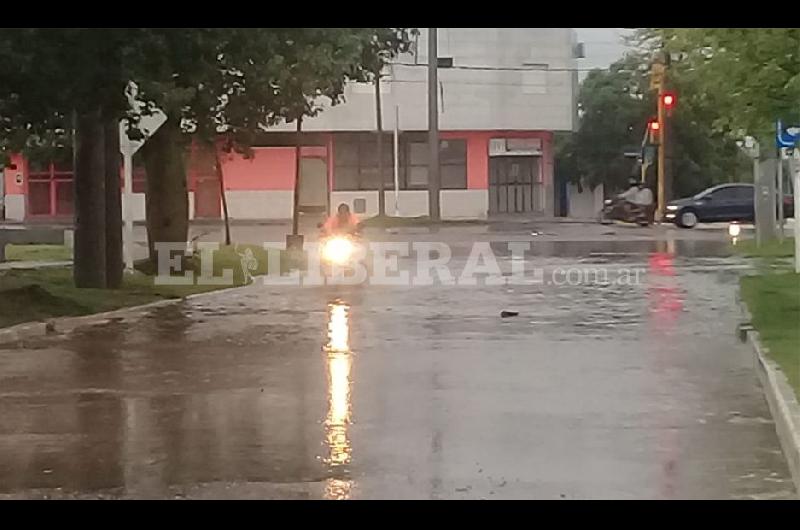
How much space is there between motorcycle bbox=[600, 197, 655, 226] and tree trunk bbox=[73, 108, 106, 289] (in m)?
30.7

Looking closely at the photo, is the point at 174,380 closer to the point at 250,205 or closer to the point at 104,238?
the point at 104,238

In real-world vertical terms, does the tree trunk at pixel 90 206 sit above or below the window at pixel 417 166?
below

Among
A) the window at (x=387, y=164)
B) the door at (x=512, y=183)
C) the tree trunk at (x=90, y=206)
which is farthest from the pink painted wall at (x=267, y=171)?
the tree trunk at (x=90, y=206)

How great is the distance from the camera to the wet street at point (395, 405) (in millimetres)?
9445

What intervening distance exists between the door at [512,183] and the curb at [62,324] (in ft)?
137

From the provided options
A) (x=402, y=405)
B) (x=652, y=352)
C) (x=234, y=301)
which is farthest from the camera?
(x=234, y=301)

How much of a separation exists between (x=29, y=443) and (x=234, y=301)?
12.2 m

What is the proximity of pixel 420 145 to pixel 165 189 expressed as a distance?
1334 inches

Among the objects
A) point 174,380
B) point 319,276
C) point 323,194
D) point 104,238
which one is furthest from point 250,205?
point 174,380

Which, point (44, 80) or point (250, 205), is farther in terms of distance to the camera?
point (250, 205)

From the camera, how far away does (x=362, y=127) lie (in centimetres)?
6141

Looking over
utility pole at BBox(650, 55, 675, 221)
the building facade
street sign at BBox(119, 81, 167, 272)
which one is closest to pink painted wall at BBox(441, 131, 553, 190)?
the building facade

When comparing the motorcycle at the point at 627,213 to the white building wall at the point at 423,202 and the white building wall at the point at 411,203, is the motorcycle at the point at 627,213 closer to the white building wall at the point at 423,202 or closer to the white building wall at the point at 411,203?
the white building wall at the point at 423,202

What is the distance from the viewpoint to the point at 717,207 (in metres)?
49.9
